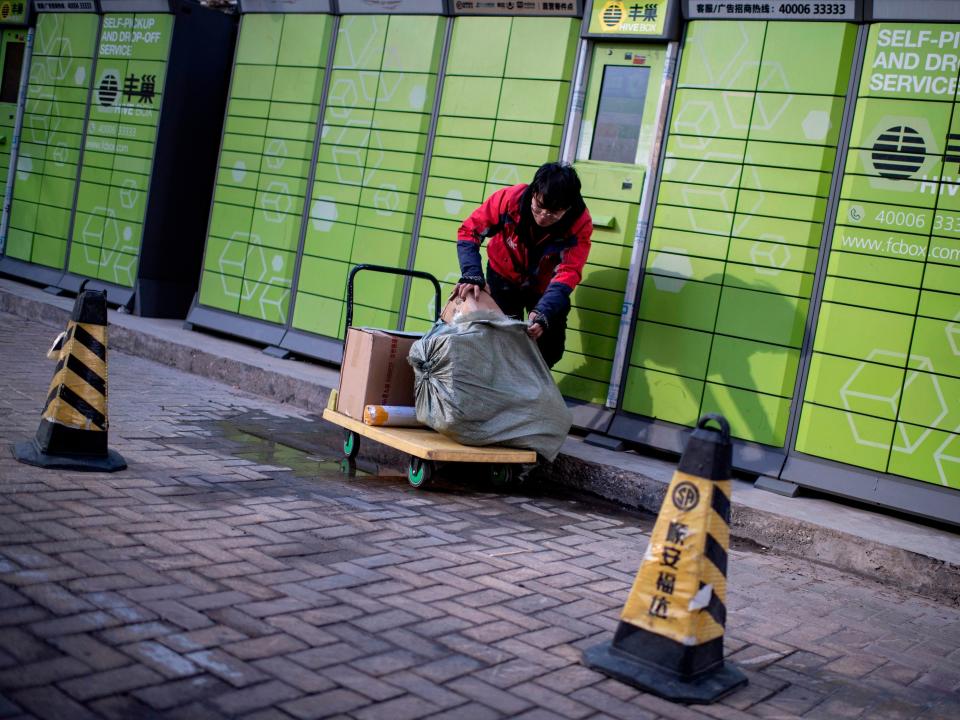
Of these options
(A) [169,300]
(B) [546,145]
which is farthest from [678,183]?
(A) [169,300]

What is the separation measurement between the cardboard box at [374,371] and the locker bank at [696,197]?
1570mm

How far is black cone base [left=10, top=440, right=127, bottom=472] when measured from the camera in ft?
16.1

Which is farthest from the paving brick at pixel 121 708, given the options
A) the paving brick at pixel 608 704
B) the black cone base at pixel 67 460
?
the black cone base at pixel 67 460

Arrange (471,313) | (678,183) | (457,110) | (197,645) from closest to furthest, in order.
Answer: (197,645) → (471,313) → (678,183) → (457,110)

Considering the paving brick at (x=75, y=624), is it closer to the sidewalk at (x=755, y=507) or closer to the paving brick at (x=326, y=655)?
the paving brick at (x=326, y=655)

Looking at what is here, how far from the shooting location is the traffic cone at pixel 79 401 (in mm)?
4969

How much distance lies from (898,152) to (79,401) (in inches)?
195

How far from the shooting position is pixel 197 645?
10.3 feet

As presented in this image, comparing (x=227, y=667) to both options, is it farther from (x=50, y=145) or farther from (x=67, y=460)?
(x=50, y=145)

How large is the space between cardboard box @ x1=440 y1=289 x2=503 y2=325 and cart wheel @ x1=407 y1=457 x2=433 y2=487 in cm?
90

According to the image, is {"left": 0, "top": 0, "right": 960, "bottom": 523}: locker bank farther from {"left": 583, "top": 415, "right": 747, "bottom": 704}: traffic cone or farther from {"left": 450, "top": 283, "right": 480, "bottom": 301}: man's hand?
{"left": 583, "top": 415, "right": 747, "bottom": 704}: traffic cone

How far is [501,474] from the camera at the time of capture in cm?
621

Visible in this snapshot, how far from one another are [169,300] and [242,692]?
8191mm

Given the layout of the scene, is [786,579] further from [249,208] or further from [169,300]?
[169,300]
